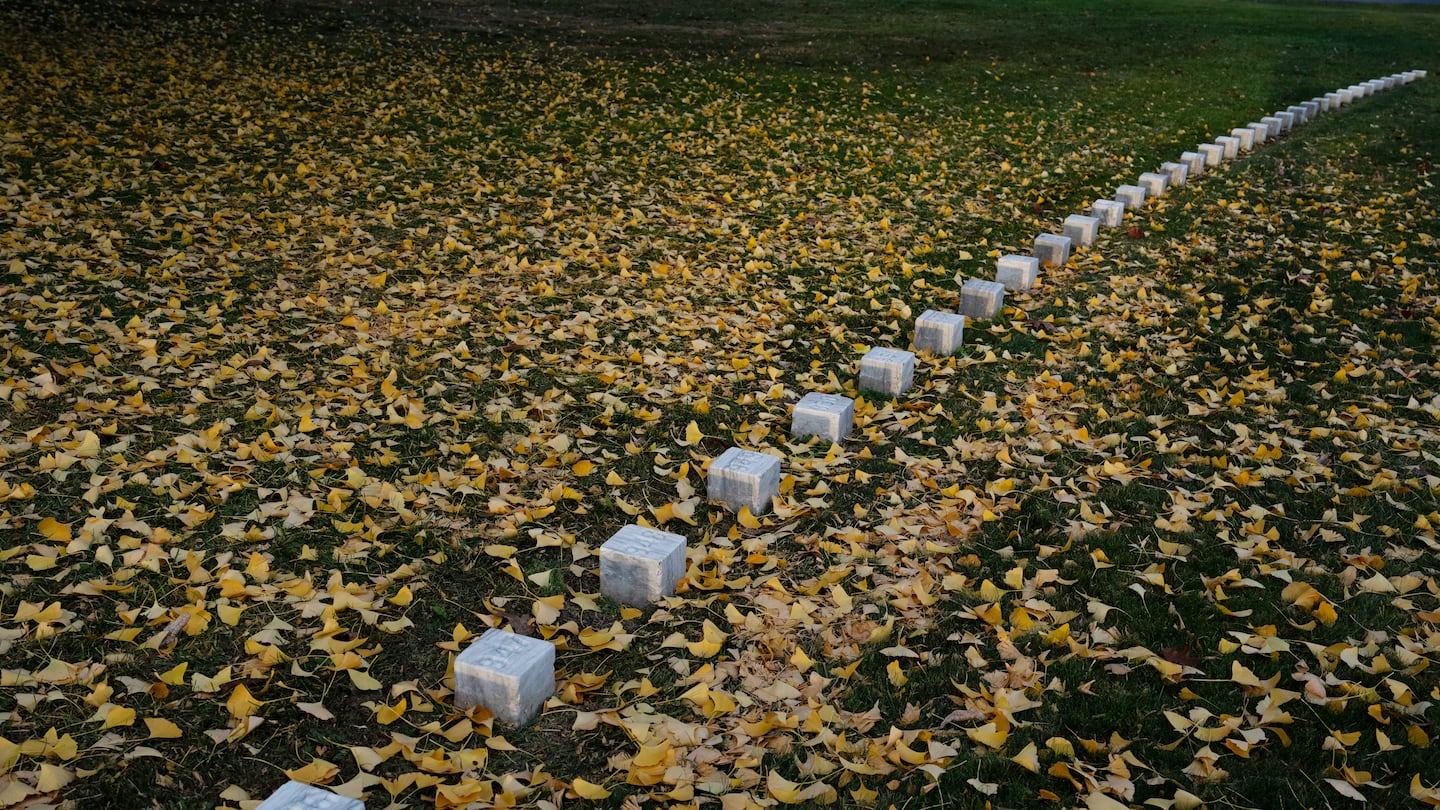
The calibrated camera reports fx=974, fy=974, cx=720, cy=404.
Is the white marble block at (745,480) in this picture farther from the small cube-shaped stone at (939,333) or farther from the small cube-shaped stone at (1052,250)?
the small cube-shaped stone at (1052,250)

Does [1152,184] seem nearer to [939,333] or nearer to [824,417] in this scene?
[939,333]

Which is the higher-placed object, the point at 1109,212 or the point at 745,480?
the point at 1109,212

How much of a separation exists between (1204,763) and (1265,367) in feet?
11.5

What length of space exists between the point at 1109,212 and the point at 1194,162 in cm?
286

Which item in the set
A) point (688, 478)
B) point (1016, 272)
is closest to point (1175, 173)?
point (1016, 272)

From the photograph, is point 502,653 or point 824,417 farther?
point 824,417

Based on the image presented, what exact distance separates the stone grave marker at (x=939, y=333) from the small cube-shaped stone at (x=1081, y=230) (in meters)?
2.68

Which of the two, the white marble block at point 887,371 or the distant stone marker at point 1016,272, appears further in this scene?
the distant stone marker at point 1016,272

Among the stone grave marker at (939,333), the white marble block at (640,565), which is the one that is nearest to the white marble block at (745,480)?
the white marble block at (640,565)

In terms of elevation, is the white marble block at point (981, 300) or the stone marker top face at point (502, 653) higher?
the white marble block at point (981, 300)

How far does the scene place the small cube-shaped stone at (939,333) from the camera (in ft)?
18.2

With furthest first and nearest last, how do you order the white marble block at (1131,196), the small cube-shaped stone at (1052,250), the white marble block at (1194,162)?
the white marble block at (1194,162)
the white marble block at (1131,196)
the small cube-shaped stone at (1052,250)

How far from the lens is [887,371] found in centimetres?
507

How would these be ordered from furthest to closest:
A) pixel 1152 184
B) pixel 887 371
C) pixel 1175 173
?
pixel 1175 173, pixel 1152 184, pixel 887 371
